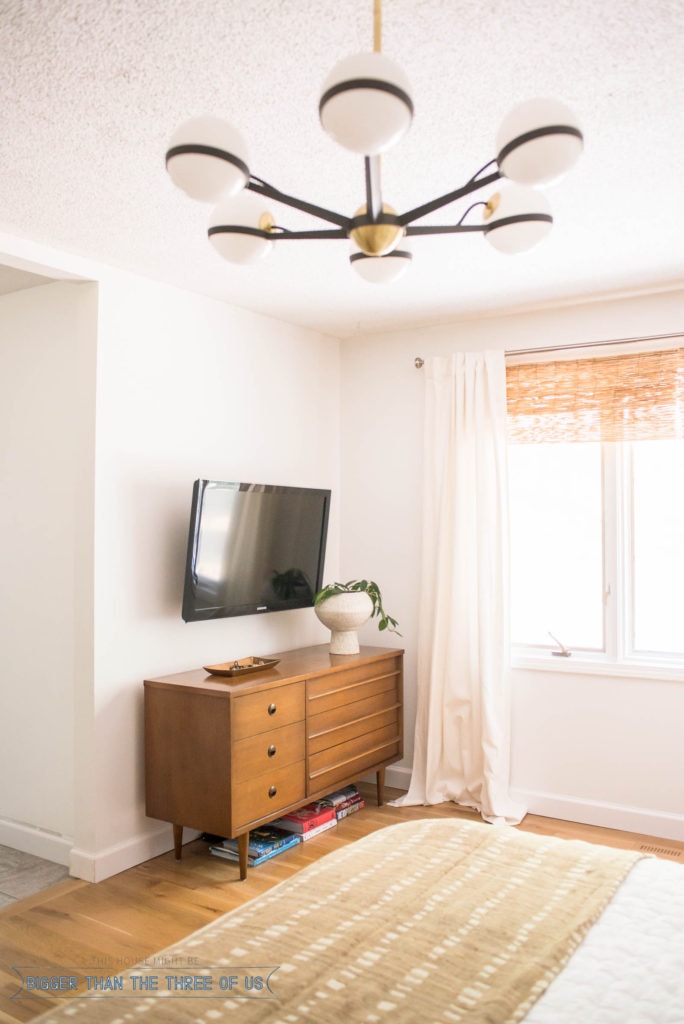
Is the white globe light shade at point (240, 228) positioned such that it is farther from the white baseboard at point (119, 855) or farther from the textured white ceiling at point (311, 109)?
the white baseboard at point (119, 855)

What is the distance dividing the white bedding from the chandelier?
142 cm

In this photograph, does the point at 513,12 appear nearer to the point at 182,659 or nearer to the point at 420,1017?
the point at 420,1017

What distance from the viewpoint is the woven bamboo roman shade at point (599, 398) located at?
3.83 m

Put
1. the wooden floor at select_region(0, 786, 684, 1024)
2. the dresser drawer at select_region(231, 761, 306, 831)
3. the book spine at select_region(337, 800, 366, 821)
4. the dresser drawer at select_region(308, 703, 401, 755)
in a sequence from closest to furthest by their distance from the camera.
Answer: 1. the wooden floor at select_region(0, 786, 684, 1024)
2. the dresser drawer at select_region(231, 761, 306, 831)
3. the dresser drawer at select_region(308, 703, 401, 755)
4. the book spine at select_region(337, 800, 366, 821)

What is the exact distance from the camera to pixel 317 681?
3.72 m

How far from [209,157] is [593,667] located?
3231 mm

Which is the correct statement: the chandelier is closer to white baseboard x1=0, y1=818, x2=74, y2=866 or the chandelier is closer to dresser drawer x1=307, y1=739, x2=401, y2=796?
dresser drawer x1=307, y1=739, x2=401, y2=796

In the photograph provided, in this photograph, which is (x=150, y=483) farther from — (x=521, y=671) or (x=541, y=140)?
(x=541, y=140)

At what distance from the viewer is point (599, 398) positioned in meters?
3.99

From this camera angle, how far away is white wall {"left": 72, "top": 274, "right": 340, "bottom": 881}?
335 cm

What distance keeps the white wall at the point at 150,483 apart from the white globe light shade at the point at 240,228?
5.76 feet

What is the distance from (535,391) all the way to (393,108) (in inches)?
119

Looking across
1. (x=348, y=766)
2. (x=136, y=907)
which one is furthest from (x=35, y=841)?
(x=348, y=766)

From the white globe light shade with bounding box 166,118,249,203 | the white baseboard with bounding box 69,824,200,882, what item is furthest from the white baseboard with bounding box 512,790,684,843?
the white globe light shade with bounding box 166,118,249,203
